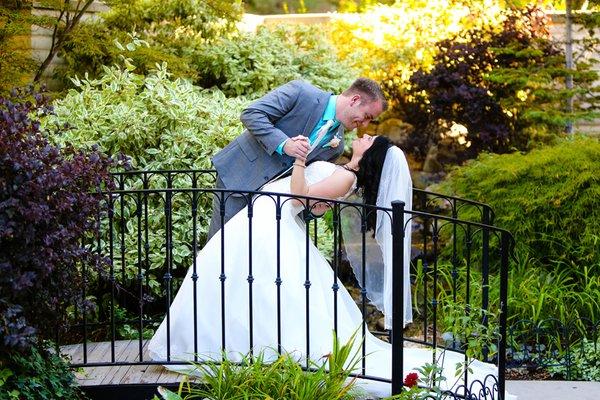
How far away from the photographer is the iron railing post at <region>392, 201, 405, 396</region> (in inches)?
182

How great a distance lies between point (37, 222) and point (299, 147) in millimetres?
1486

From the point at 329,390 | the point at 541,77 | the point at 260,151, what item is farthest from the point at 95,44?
the point at 329,390

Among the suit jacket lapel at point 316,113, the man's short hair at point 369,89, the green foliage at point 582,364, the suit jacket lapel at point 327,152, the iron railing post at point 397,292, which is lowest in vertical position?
the green foliage at point 582,364

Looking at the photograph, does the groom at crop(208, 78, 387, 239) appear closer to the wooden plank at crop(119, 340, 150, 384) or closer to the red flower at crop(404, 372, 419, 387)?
the wooden plank at crop(119, 340, 150, 384)

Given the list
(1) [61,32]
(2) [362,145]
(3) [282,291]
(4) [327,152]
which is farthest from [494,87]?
(3) [282,291]

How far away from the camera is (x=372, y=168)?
5.27 metres

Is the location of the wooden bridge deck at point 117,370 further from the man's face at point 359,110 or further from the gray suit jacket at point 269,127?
the man's face at point 359,110

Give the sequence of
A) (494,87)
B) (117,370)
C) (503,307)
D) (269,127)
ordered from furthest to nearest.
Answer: (494,87) < (269,127) < (117,370) < (503,307)

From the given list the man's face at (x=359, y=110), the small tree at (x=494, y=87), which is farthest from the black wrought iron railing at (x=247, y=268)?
the small tree at (x=494, y=87)

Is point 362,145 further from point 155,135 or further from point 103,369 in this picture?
point 155,135

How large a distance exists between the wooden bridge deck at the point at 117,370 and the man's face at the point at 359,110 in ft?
5.01

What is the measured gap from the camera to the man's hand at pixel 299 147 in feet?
16.8

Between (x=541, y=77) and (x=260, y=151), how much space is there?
16.1 feet

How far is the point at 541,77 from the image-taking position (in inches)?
384
